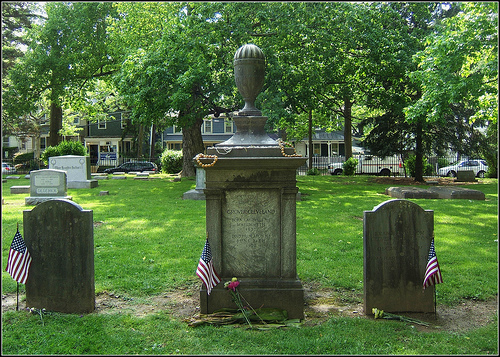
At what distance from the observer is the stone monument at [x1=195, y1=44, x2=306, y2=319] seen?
5.56 meters

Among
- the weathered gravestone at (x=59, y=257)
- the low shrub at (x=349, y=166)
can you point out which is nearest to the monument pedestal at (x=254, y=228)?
the weathered gravestone at (x=59, y=257)

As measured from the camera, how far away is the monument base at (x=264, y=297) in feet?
18.2

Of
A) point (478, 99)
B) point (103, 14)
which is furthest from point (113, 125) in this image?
point (478, 99)

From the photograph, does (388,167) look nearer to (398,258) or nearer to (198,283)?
(198,283)

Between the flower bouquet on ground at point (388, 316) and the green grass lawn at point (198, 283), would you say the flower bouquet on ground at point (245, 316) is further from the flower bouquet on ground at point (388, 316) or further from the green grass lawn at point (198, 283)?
the flower bouquet on ground at point (388, 316)

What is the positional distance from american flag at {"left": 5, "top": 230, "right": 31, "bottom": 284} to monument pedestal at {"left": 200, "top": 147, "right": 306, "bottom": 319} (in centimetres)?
221

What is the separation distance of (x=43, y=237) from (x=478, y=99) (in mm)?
10748

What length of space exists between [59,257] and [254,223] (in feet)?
8.16

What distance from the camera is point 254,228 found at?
5.72 metres

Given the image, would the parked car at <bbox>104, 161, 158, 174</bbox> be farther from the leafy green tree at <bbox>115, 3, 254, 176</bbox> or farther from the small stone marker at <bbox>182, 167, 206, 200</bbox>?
the small stone marker at <bbox>182, 167, 206, 200</bbox>

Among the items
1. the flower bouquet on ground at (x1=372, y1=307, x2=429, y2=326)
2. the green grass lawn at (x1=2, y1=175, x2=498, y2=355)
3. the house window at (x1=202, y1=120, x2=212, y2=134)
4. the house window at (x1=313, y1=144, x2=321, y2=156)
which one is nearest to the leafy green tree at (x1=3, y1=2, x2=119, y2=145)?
the green grass lawn at (x1=2, y1=175, x2=498, y2=355)

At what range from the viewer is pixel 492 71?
962 cm

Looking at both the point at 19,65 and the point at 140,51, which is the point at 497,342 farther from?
the point at 19,65

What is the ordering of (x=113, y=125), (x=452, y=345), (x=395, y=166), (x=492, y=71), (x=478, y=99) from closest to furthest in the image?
(x=452, y=345) → (x=492, y=71) → (x=478, y=99) → (x=395, y=166) → (x=113, y=125)
